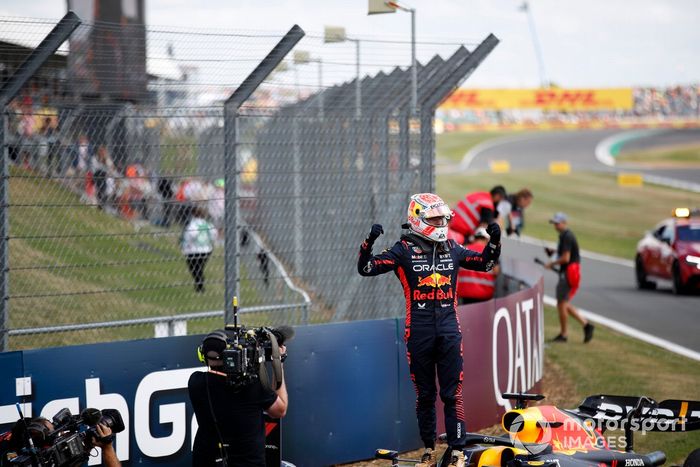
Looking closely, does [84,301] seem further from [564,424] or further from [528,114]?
[528,114]

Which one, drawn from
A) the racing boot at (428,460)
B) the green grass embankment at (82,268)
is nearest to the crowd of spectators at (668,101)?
the green grass embankment at (82,268)

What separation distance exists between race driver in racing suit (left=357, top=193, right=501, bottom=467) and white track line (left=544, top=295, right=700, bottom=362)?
6.79 meters

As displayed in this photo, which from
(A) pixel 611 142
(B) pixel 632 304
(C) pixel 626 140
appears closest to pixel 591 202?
(B) pixel 632 304

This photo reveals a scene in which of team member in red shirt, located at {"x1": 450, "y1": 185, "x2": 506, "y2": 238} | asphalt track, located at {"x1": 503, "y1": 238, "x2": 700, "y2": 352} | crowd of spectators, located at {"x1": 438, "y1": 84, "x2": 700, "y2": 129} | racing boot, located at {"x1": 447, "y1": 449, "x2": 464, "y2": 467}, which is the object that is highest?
crowd of spectators, located at {"x1": 438, "y1": 84, "x2": 700, "y2": 129}

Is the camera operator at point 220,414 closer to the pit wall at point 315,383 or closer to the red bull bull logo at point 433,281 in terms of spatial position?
the pit wall at point 315,383

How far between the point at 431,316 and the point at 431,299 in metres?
0.12

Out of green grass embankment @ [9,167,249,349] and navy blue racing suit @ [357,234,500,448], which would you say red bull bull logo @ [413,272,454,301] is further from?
green grass embankment @ [9,167,249,349]

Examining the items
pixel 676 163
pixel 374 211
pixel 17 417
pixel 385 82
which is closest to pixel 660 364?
pixel 374 211

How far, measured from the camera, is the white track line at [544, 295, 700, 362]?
13727 mm

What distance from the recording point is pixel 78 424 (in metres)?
6.20

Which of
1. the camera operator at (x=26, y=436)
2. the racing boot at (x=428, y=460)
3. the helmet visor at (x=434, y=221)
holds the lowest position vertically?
the racing boot at (x=428, y=460)

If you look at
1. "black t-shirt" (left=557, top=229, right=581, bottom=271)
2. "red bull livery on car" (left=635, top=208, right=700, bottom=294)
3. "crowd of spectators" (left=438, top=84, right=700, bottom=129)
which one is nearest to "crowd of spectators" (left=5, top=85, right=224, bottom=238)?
"black t-shirt" (left=557, top=229, right=581, bottom=271)

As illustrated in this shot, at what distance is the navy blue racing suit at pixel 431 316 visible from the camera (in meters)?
7.46

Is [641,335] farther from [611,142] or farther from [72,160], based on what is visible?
[611,142]
